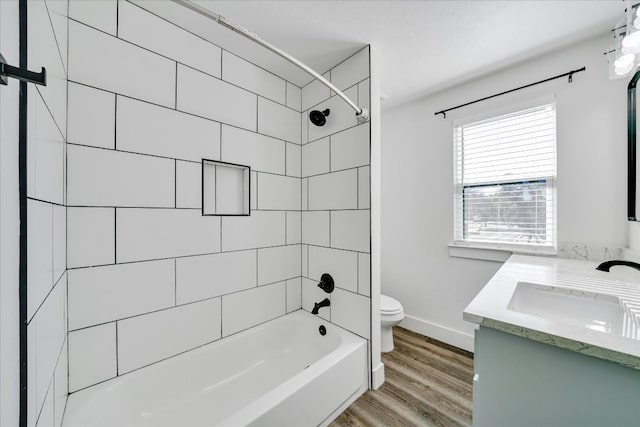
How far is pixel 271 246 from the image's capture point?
68.7 inches

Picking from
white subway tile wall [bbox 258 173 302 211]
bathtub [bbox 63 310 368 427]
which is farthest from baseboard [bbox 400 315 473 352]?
white subway tile wall [bbox 258 173 302 211]

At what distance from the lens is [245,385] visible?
146cm

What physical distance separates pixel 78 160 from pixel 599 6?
2.72 m

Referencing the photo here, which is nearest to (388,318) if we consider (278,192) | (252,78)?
(278,192)

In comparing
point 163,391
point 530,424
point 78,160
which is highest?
point 78,160

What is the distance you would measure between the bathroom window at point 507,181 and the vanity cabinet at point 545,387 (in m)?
1.31

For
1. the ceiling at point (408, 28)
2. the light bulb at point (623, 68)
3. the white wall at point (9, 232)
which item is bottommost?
the white wall at point (9, 232)

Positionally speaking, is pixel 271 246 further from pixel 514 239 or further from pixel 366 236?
pixel 514 239

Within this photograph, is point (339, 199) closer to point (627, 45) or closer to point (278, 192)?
point (278, 192)

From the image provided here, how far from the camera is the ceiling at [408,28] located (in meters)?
1.24

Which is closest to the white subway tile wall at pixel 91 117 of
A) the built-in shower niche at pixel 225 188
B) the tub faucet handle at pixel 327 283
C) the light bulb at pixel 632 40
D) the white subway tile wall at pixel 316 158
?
the built-in shower niche at pixel 225 188

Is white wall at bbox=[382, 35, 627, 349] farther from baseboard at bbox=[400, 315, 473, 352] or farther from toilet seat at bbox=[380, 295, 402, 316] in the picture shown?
toilet seat at bbox=[380, 295, 402, 316]

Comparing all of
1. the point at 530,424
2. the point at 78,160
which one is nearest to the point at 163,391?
the point at 78,160

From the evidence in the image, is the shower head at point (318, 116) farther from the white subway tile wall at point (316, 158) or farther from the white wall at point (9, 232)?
the white wall at point (9, 232)
